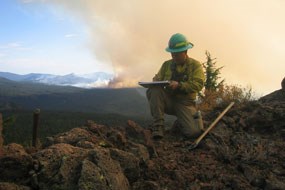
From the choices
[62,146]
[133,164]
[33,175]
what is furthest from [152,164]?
[33,175]

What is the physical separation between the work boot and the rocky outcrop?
152mm

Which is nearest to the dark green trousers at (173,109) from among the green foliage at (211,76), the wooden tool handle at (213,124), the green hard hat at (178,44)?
the wooden tool handle at (213,124)

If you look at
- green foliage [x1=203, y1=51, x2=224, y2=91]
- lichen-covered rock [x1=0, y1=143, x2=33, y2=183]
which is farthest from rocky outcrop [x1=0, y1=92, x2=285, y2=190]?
green foliage [x1=203, y1=51, x2=224, y2=91]

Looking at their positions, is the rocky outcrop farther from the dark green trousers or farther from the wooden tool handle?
the dark green trousers

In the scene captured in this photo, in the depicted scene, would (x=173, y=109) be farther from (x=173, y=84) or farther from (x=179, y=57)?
A: (x=179, y=57)

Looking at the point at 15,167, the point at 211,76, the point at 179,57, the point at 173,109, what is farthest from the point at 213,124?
the point at 211,76

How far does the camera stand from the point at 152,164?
7.84 m

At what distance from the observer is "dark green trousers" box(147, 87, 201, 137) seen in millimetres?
9859

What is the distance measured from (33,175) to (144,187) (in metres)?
1.67

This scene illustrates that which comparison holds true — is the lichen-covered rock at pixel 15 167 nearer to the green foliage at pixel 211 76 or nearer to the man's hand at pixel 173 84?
the man's hand at pixel 173 84

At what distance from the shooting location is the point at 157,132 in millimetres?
9797

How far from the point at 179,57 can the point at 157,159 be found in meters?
2.64

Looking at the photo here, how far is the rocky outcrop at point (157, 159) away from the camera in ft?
20.7

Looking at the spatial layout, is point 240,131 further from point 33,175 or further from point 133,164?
point 33,175
